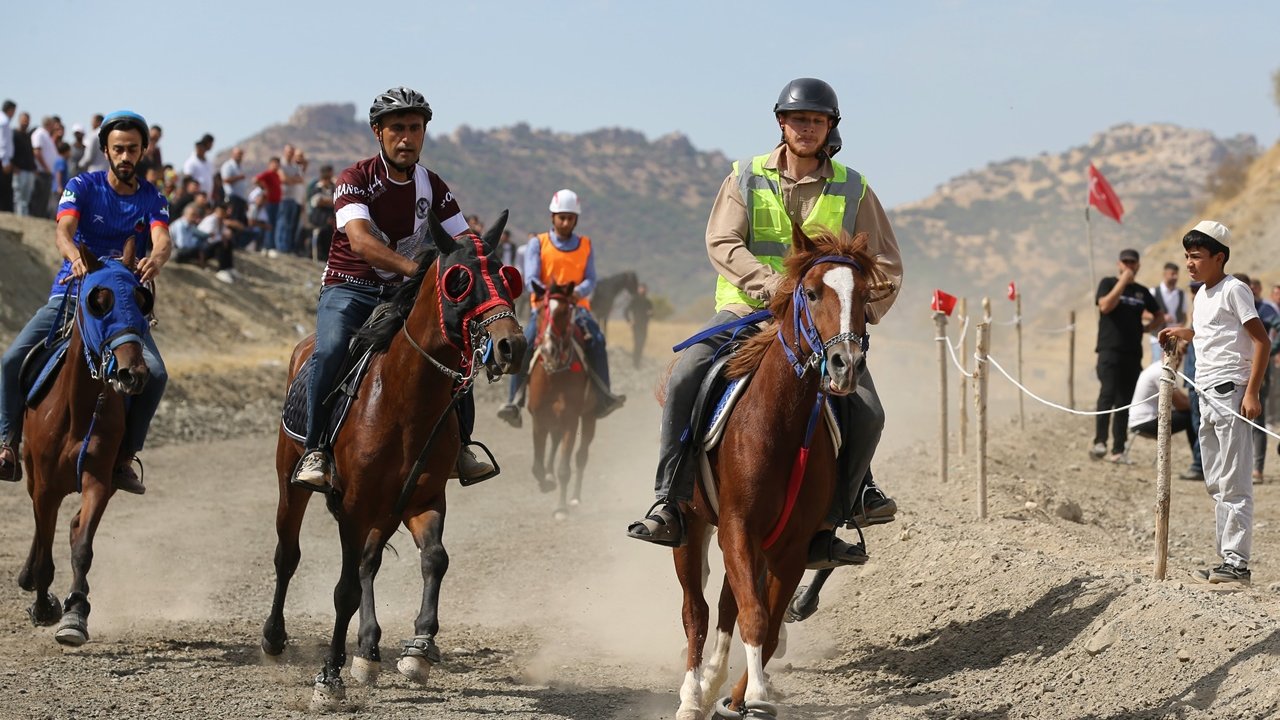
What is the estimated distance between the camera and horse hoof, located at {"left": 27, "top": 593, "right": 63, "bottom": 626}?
951 cm

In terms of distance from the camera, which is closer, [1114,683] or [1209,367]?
[1114,683]

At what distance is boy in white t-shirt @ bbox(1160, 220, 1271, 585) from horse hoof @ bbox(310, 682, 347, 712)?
216 inches

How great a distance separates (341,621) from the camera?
26.1 feet

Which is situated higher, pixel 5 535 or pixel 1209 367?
pixel 1209 367

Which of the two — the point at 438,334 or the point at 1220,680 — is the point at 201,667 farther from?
the point at 1220,680

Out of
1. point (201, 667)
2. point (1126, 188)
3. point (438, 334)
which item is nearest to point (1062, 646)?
point (438, 334)

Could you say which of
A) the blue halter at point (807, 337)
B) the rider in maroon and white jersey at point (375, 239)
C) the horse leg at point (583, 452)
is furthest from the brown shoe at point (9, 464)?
the horse leg at point (583, 452)

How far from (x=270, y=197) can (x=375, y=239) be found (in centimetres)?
2784

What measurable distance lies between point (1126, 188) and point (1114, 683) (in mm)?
138810

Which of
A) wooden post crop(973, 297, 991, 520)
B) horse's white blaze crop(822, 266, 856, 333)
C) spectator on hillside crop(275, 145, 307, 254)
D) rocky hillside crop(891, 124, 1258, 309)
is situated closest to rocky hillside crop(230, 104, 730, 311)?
rocky hillside crop(891, 124, 1258, 309)

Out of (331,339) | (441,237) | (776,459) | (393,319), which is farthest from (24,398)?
(776,459)

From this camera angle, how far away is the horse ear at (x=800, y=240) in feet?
23.0

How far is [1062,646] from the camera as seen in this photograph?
820 cm

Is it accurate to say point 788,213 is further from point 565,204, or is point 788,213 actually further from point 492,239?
point 565,204
